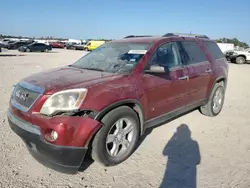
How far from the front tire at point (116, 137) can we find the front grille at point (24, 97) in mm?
927

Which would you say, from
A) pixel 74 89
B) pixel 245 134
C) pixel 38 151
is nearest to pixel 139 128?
pixel 74 89

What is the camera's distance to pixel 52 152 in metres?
2.79

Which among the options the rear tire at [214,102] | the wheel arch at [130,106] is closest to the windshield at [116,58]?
the wheel arch at [130,106]

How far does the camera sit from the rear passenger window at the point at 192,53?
15.0 ft

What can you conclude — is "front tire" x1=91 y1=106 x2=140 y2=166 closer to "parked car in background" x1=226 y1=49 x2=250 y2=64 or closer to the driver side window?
the driver side window

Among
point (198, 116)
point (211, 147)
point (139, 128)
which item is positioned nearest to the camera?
point (139, 128)

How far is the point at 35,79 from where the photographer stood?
3.36m

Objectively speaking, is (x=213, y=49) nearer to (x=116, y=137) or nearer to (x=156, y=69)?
(x=156, y=69)

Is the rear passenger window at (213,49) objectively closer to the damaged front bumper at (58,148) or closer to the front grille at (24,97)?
the damaged front bumper at (58,148)

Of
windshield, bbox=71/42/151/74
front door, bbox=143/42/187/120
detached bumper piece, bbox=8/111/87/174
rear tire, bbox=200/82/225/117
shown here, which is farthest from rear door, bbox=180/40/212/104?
detached bumper piece, bbox=8/111/87/174

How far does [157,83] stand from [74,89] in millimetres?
1430

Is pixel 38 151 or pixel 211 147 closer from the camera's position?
pixel 38 151

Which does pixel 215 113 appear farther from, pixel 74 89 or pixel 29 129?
pixel 29 129

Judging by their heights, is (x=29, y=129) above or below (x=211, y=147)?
above
